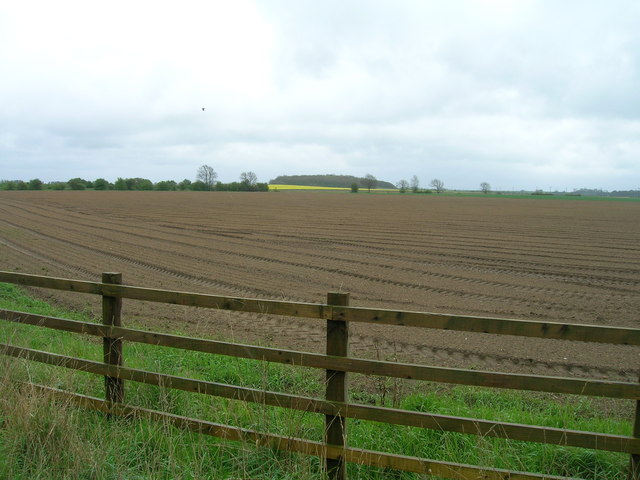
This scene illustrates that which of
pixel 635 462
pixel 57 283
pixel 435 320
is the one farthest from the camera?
pixel 57 283

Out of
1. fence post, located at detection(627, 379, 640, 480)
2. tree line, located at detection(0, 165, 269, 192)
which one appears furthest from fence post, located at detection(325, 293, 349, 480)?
tree line, located at detection(0, 165, 269, 192)

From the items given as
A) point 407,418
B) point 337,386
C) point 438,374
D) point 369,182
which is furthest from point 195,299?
point 369,182

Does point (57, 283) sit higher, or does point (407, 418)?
point (57, 283)

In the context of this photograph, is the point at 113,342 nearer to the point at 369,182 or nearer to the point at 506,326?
the point at 506,326

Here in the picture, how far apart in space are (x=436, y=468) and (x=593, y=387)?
120 cm

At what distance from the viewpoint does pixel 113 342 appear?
4.70 metres

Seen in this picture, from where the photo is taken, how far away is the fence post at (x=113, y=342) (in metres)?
4.68

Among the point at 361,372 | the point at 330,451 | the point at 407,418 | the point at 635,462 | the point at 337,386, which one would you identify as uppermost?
the point at 361,372

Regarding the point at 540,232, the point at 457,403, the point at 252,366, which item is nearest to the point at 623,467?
the point at 457,403

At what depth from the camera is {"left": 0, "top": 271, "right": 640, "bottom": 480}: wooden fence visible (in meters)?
3.49

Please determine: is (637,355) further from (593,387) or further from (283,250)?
(283,250)

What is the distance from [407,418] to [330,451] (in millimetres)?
633

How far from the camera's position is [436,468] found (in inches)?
144

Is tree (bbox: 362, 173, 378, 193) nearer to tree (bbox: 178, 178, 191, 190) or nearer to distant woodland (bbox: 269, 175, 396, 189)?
distant woodland (bbox: 269, 175, 396, 189)
